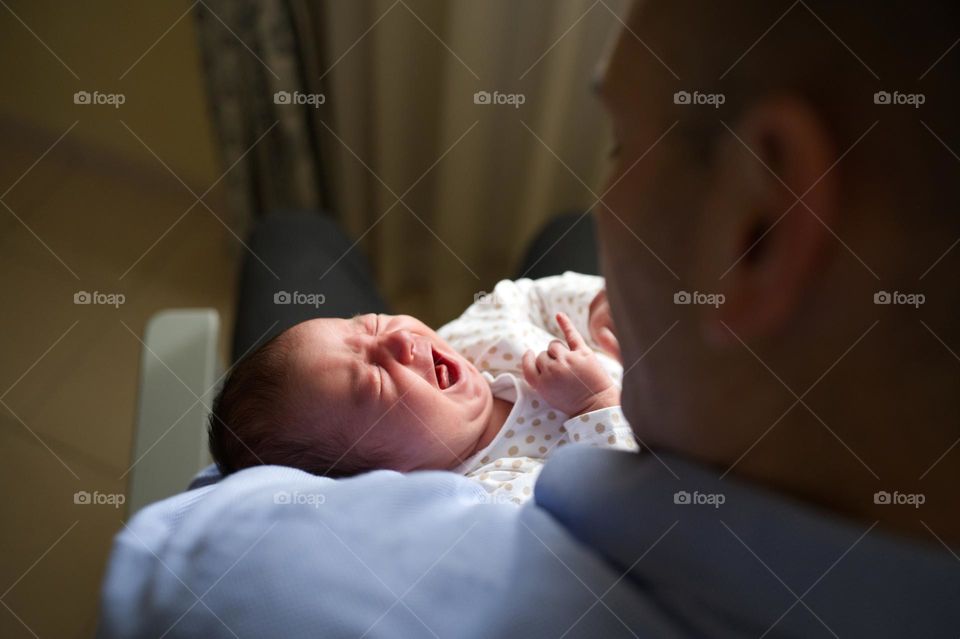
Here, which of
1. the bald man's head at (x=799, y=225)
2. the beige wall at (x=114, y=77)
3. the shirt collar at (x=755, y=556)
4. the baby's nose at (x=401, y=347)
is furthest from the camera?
the beige wall at (x=114, y=77)

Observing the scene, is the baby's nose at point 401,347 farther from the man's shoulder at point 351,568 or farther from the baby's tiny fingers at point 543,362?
the man's shoulder at point 351,568

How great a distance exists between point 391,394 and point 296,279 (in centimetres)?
37

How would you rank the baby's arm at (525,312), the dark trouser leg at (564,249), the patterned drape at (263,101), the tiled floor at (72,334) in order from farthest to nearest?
1. the patterned drape at (263,101)
2. the tiled floor at (72,334)
3. the dark trouser leg at (564,249)
4. the baby's arm at (525,312)

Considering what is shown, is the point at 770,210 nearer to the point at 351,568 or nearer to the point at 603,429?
the point at 351,568

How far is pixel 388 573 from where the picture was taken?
544 millimetres

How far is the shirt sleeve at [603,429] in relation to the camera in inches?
32.7

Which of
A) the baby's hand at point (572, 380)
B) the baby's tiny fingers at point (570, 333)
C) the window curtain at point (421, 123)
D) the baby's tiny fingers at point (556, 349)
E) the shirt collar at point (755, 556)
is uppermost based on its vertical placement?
the window curtain at point (421, 123)

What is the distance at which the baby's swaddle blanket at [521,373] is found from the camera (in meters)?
0.85

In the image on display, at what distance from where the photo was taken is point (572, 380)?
903 mm

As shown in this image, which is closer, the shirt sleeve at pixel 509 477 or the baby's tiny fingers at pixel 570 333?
the shirt sleeve at pixel 509 477

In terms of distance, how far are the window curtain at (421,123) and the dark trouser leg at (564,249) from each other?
347mm

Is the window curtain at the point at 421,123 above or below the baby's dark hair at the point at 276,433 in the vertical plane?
above

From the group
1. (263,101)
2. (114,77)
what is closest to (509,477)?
(263,101)

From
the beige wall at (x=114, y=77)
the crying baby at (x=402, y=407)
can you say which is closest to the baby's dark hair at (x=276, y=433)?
the crying baby at (x=402, y=407)
